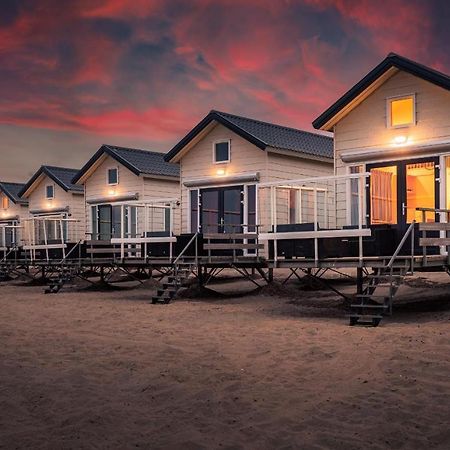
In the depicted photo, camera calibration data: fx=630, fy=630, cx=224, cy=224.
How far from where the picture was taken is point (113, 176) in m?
29.7

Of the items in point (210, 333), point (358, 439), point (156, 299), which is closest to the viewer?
point (358, 439)

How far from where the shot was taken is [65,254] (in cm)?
2525

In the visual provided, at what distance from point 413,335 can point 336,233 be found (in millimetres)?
3707

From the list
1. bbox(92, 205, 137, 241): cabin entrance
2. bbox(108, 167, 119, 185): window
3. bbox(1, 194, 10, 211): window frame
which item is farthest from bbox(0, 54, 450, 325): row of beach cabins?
bbox(1, 194, 10, 211): window frame

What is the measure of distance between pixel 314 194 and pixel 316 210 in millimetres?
571

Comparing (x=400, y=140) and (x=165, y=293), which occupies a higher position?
(x=400, y=140)

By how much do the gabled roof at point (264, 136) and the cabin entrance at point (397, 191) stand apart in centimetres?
500

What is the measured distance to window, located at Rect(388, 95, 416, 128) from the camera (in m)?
17.3

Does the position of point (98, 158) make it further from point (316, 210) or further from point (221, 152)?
point (316, 210)

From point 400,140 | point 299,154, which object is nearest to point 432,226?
point 400,140

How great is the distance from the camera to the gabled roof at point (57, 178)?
34.5m

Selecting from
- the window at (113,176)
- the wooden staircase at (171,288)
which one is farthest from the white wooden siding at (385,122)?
the window at (113,176)

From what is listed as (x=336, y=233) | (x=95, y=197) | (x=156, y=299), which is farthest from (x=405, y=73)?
(x=95, y=197)

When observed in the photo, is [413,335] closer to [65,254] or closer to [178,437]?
[178,437]
